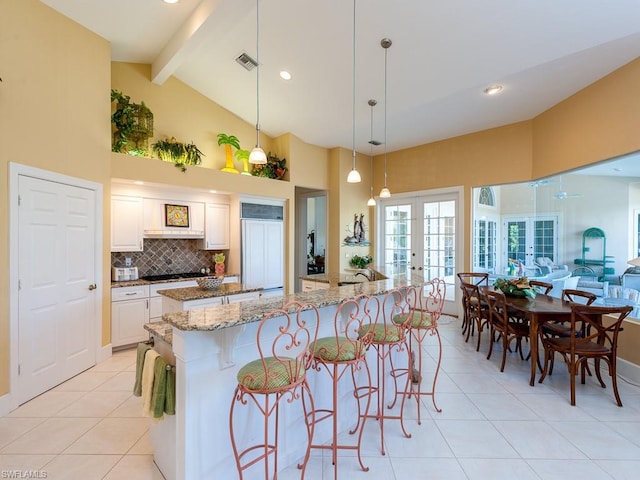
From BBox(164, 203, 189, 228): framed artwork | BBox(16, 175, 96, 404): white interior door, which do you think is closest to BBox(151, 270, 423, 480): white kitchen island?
BBox(16, 175, 96, 404): white interior door

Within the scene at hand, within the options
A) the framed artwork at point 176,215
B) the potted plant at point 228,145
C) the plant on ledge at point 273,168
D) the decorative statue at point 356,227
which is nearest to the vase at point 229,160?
the potted plant at point 228,145

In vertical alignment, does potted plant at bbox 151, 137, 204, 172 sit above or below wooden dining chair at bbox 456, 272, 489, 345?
above

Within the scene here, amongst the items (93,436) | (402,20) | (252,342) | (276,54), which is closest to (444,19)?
(402,20)

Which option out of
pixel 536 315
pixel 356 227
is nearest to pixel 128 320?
pixel 356 227

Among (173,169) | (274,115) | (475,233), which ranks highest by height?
(274,115)

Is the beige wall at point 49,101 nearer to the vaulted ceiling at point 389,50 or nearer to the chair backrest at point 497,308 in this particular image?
the vaulted ceiling at point 389,50

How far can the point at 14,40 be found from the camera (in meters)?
2.69

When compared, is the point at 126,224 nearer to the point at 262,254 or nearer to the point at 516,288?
the point at 262,254

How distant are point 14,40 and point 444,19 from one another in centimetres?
395

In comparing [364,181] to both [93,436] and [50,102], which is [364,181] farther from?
[93,436]

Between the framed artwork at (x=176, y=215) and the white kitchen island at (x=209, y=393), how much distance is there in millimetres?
3180

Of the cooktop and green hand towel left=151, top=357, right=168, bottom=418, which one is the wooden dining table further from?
the cooktop

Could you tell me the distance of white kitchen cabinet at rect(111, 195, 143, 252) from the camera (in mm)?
4051

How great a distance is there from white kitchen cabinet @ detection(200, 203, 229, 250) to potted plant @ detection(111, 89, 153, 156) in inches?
49.9
